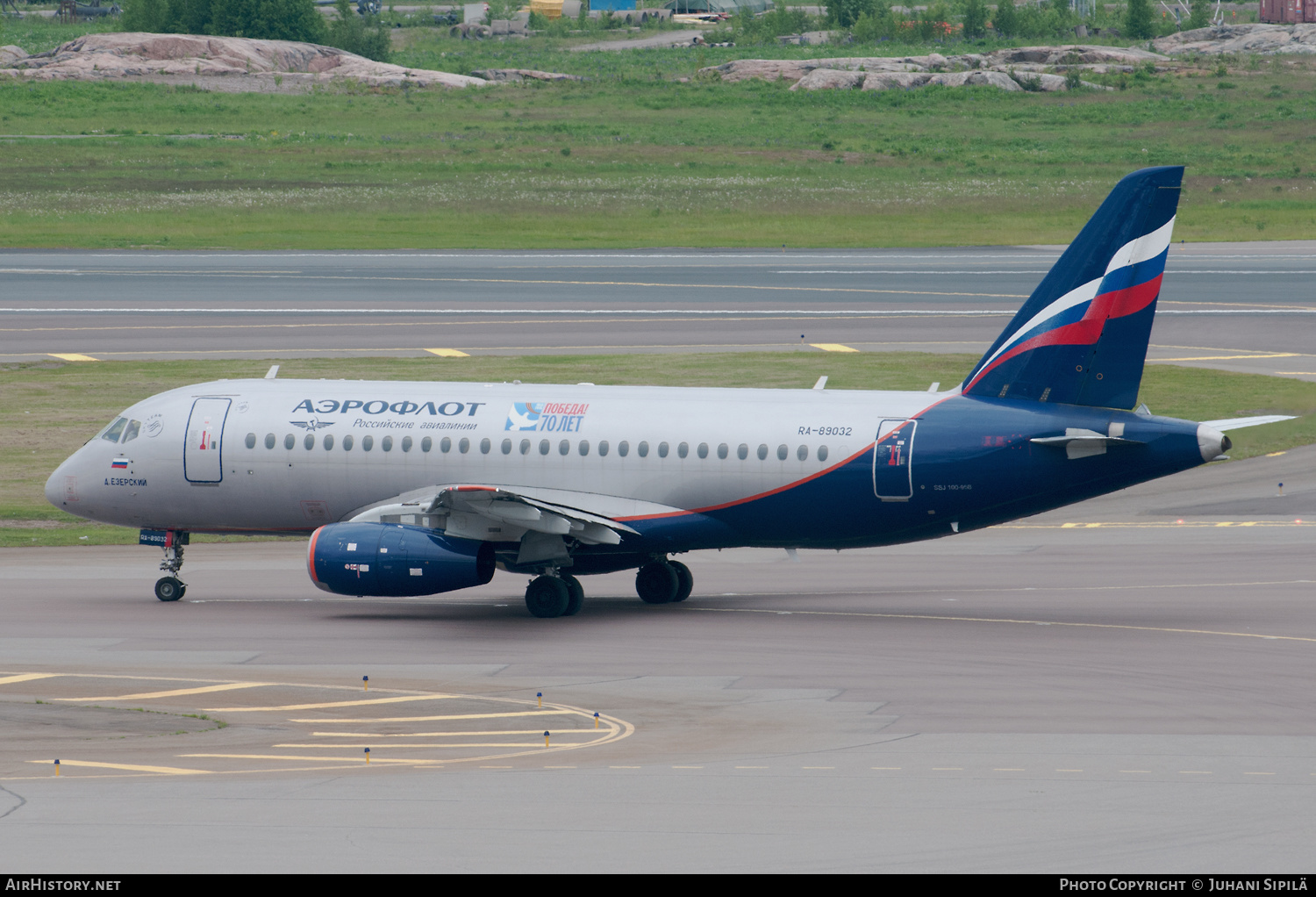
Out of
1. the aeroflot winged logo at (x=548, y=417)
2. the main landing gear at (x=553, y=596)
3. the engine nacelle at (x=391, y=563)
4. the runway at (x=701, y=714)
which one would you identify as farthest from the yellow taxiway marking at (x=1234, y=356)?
the engine nacelle at (x=391, y=563)

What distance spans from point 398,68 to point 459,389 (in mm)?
141800

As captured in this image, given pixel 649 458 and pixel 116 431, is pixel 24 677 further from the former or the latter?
pixel 649 458

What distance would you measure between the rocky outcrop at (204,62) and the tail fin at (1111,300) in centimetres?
13607

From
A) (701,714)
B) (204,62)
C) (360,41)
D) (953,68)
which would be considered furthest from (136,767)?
(360,41)

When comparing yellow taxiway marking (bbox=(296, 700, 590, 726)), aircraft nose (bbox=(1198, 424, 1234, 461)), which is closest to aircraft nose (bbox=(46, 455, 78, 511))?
yellow taxiway marking (bbox=(296, 700, 590, 726))

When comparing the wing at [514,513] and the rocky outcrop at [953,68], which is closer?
the wing at [514,513]

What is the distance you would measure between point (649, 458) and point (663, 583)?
2666 millimetres

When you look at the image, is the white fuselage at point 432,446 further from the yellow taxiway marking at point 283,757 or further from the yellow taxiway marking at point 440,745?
the yellow taxiway marking at point 283,757

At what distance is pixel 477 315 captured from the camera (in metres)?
71.4

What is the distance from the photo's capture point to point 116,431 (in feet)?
119

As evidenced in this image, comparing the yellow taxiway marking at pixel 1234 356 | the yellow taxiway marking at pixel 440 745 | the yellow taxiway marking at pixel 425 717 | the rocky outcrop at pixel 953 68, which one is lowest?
the yellow taxiway marking at pixel 425 717

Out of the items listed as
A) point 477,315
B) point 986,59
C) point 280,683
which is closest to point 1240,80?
point 986,59

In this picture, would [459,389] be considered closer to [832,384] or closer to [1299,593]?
[1299,593]

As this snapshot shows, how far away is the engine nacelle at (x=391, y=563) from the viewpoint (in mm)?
31922
